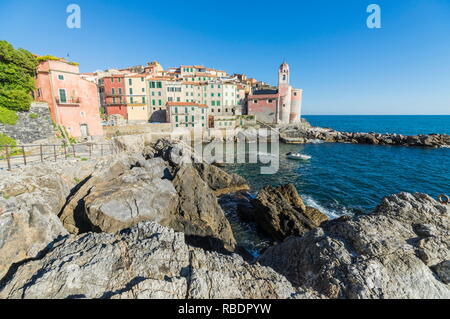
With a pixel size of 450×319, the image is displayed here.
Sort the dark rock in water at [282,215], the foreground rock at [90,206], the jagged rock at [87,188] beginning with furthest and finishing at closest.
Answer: the dark rock in water at [282,215], the jagged rock at [87,188], the foreground rock at [90,206]

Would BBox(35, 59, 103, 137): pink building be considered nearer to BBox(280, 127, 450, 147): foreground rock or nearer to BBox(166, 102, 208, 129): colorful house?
BBox(166, 102, 208, 129): colorful house

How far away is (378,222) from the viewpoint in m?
5.60

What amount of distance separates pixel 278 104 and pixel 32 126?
5172cm

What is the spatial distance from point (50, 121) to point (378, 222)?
26.4 meters

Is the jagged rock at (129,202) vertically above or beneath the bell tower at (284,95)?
beneath

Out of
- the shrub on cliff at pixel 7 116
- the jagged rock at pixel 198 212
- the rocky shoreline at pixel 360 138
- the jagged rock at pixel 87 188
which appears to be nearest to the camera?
the jagged rock at pixel 87 188

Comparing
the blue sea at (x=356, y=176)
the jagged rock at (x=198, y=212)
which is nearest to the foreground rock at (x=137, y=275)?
the jagged rock at (x=198, y=212)

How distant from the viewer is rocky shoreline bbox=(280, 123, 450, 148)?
4166 centimetres

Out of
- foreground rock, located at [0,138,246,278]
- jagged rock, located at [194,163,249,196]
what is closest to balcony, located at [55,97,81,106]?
foreground rock, located at [0,138,246,278]

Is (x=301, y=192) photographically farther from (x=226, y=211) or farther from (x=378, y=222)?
(x=378, y=222)

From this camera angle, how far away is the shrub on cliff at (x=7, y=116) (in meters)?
15.4

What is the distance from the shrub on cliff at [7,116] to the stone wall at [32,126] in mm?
281

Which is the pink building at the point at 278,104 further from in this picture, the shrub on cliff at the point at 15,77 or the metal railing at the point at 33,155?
the shrub on cliff at the point at 15,77
